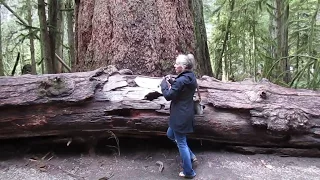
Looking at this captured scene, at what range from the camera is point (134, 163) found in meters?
4.26

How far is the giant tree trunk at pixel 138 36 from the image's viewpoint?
536 centimetres

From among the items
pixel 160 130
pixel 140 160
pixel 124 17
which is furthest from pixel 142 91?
pixel 124 17

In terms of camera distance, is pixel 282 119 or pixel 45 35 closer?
pixel 282 119

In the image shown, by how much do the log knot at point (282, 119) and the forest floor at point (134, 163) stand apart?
0.45 metres

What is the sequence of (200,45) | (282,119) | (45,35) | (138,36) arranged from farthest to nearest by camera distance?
(45,35), (200,45), (138,36), (282,119)

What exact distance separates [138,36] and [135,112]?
1.61 meters

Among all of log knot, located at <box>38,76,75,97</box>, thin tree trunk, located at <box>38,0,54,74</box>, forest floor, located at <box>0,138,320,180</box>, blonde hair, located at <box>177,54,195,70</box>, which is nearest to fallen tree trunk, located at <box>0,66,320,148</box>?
log knot, located at <box>38,76,75,97</box>

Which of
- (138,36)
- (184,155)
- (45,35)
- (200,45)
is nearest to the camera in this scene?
(184,155)

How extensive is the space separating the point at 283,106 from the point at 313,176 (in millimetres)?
906

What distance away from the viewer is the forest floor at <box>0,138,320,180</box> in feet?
12.9

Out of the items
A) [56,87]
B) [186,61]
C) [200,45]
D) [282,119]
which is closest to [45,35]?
[200,45]

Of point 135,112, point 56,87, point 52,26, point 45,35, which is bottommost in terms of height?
point 135,112

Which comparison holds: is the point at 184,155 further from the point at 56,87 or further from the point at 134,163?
the point at 56,87

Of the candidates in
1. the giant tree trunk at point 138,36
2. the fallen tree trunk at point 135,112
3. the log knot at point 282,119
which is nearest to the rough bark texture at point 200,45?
the giant tree trunk at point 138,36
